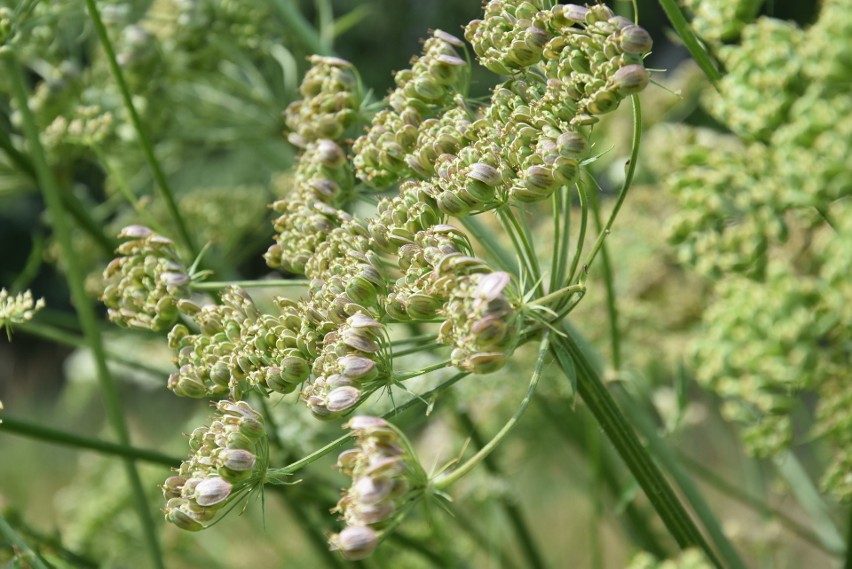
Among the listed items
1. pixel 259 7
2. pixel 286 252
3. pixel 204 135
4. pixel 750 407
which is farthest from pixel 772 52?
pixel 204 135

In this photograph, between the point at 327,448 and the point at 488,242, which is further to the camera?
the point at 488,242

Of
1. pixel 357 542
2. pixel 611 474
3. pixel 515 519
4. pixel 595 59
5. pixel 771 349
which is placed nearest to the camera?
pixel 357 542

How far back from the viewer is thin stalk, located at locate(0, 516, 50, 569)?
0.79m

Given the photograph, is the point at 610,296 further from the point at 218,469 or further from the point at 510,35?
the point at 218,469

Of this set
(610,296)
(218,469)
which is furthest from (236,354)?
(610,296)

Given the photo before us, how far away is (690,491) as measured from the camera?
1011 millimetres

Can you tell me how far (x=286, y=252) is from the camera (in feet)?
3.05

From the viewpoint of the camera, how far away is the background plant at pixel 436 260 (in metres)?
0.77

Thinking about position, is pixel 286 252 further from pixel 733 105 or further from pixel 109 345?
pixel 109 345

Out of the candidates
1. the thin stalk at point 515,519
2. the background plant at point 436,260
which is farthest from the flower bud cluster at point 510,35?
the thin stalk at point 515,519

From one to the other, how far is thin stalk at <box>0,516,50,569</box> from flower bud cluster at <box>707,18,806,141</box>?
940mm

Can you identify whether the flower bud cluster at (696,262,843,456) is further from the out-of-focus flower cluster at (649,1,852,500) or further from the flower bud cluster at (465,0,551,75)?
the flower bud cluster at (465,0,551,75)

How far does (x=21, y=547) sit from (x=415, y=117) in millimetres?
548

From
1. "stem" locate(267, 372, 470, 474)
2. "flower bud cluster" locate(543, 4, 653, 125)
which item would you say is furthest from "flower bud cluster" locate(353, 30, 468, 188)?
"stem" locate(267, 372, 470, 474)
